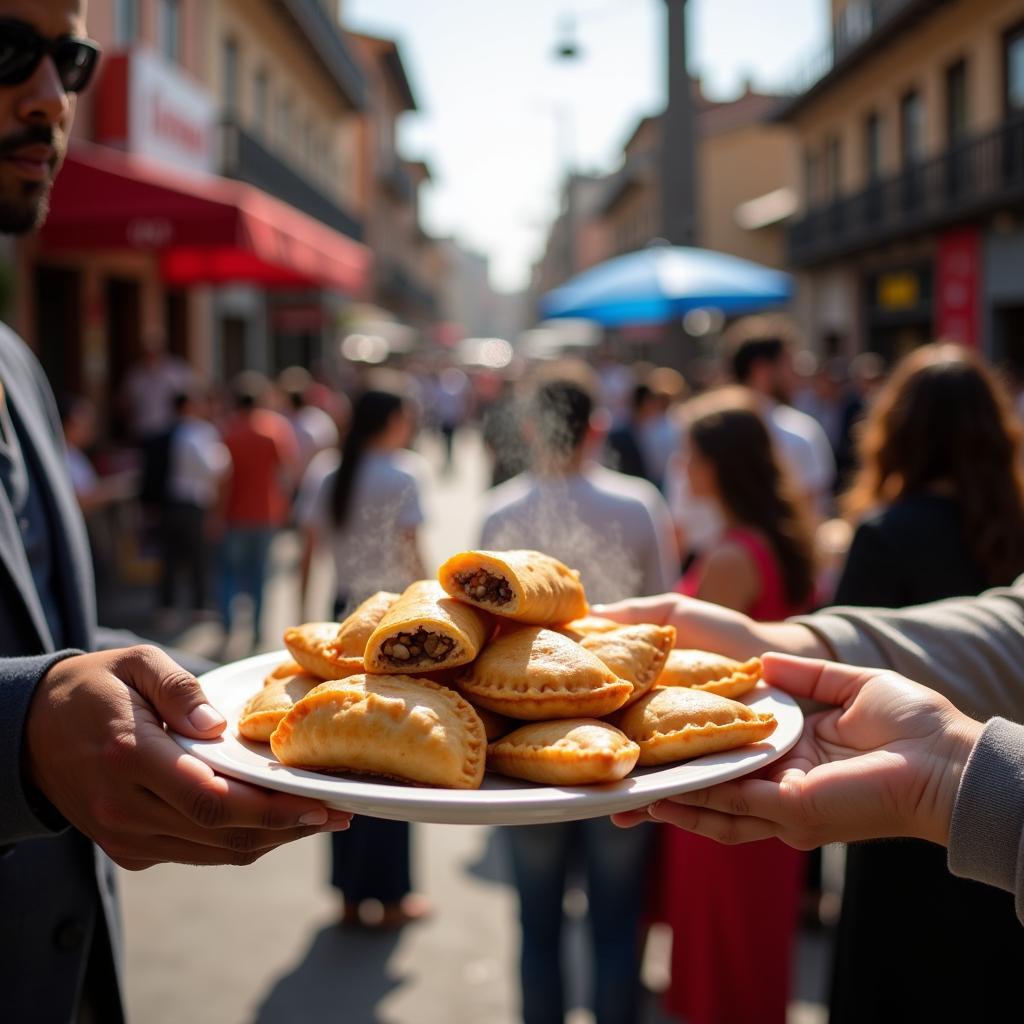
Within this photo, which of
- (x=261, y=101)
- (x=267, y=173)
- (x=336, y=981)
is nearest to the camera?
(x=336, y=981)

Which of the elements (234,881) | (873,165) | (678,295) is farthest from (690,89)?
(873,165)

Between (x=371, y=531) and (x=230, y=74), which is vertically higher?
(x=230, y=74)

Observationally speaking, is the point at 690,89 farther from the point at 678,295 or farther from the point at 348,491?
the point at 348,491

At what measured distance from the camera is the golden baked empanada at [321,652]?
5.70 feet

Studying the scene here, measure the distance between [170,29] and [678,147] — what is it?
412 inches

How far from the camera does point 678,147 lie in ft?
27.4

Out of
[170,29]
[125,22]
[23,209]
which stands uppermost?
[170,29]

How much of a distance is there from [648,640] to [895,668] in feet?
1.78

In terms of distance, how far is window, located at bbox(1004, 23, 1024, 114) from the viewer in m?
19.5

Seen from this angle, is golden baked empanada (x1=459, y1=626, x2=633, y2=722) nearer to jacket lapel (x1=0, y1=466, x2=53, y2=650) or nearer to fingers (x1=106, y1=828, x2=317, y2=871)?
fingers (x1=106, y1=828, x2=317, y2=871)

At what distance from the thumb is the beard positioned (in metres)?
0.91

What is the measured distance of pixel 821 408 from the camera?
12430mm

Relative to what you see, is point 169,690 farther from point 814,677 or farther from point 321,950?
point 321,950

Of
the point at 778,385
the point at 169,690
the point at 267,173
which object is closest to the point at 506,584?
the point at 169,690
